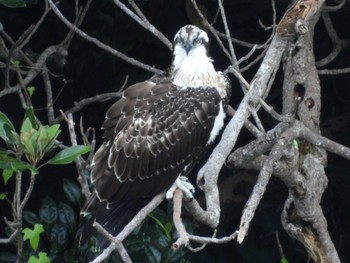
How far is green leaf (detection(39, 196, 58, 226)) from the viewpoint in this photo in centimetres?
554

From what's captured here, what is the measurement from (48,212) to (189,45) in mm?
1214

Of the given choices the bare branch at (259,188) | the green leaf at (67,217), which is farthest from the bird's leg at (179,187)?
the green leaf at (67,217)

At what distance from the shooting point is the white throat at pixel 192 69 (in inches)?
199

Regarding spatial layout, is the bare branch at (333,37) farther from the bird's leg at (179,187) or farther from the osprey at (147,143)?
the bird's leg at (179,187)

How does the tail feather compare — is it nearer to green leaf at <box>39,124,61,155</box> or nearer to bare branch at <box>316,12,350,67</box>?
green leaf at <box>39,124,61,155</box>

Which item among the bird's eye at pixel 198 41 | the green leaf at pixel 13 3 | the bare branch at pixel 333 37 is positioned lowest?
the green leaf at pixel 13 3

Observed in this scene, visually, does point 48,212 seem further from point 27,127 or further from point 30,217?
point 27,127

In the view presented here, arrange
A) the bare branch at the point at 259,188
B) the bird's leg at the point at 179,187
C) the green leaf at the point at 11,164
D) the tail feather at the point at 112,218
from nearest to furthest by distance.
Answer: the bare branch at the point at 259,188, the green leaf at the point at 11,164, the bird's leg at the point at 179,187, the tail feather at the point at 112,218

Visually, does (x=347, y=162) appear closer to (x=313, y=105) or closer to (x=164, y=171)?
(x=313, y=105)

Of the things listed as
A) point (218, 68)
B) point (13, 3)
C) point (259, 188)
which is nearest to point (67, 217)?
point (13, 3)

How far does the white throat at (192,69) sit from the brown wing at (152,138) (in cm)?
9

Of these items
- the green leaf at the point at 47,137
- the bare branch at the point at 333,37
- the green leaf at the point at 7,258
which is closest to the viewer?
the green leaf at the point at 47,137

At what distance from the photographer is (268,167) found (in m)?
4.35

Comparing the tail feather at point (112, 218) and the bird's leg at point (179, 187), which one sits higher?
the bird's leg at point (179, 187)
